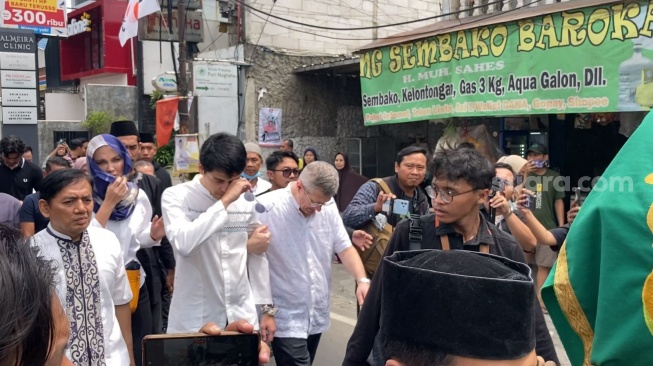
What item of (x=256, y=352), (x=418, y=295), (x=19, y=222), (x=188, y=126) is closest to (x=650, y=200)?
(x=418, y=295)

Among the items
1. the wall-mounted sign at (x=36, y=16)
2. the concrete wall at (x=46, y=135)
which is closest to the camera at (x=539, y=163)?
the wall-mounted sign at (x=36, y=16)

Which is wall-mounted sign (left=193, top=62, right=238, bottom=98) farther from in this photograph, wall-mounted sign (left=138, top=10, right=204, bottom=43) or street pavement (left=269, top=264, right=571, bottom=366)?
street pavement (left=269, top=264, right=571, bottom=366)

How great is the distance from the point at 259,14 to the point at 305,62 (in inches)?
54.3

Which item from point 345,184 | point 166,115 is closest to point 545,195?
point 345,184

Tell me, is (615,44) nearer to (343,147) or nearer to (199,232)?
(199,232)

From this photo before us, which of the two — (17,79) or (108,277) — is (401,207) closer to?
(108,277)

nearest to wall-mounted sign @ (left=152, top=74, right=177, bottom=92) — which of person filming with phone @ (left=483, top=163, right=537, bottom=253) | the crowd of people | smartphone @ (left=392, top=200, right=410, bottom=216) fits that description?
the crowd of people

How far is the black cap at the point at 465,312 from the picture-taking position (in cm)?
138

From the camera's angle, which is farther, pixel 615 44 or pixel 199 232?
pixel 615 44

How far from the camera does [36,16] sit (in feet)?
60.7

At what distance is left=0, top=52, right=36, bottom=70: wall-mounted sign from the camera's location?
16.3m

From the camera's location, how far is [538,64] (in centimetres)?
755

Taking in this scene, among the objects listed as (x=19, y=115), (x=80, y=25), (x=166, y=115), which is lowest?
(x=166, y=115)

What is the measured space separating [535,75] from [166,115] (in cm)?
787
